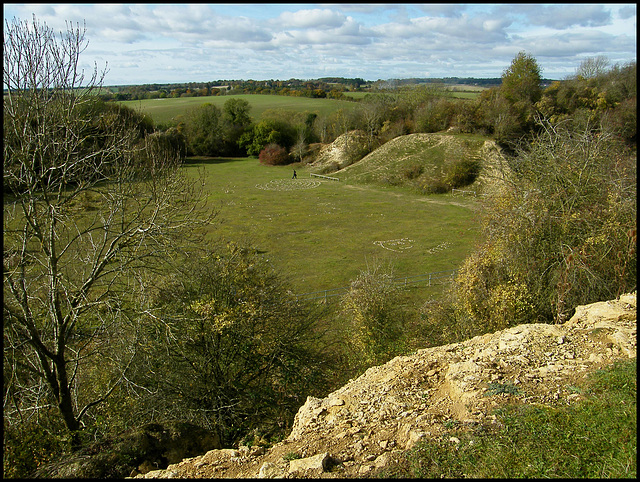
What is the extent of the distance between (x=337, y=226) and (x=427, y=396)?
106ft

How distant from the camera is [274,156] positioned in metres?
79.1

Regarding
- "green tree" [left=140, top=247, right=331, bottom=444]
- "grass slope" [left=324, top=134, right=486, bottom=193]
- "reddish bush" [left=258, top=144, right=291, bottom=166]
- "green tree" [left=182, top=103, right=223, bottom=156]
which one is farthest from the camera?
"green tree" [left=182, top=103, right=223, bottom=156]

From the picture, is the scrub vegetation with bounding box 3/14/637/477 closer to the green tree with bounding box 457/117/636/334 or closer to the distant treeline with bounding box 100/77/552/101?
the green tree with bounding box 457/117/636/334

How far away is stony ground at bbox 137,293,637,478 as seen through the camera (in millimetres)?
6070

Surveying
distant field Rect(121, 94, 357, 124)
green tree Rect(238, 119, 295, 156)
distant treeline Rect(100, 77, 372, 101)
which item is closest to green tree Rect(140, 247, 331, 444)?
green tree Rect(238, 119, 295, 156)

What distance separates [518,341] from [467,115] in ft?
215

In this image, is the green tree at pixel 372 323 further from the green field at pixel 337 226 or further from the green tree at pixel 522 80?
the green tree at pixel 522 80

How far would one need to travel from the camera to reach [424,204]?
49406 millimetres

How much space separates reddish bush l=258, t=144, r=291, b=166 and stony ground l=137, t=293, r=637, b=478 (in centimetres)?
7133

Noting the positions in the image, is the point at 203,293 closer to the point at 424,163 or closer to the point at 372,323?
the point at 372,323

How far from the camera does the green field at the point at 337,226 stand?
2873cm

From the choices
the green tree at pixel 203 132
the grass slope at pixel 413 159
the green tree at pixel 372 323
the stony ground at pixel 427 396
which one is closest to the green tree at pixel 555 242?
the green tree at pixel 372 323

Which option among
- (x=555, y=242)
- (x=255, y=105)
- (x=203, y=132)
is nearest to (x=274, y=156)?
(x=203, y=132)

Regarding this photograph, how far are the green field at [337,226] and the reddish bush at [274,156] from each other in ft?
44.9
